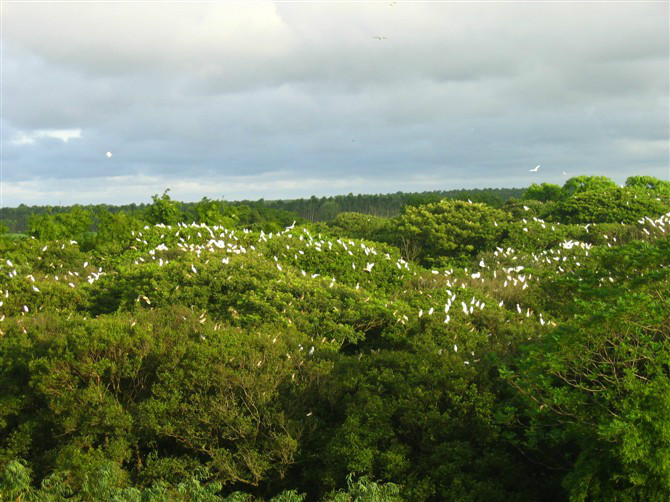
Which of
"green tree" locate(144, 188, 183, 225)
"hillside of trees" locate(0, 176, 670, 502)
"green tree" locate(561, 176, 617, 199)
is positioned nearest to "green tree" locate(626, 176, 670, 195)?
"green tree" locate(561, 176, 617, 199)

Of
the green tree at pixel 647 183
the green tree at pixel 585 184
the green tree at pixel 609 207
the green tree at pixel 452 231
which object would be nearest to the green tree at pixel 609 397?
the green tree at pixel 452 231

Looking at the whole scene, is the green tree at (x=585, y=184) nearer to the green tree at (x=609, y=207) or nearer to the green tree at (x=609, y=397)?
the green tree at (x=609, y=207)

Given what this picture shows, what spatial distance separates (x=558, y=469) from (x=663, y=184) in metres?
58.0

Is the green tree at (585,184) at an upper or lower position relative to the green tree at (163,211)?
upper

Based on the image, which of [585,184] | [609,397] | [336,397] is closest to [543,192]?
[585,184]

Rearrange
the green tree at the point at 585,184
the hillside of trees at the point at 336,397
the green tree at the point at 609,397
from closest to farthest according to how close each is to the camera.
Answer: the green tree at the point at 609,397, the hillside of trees at the point at 336,397, the green tree at the point at 585,184

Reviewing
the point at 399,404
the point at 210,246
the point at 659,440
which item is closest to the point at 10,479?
the point at 399,404

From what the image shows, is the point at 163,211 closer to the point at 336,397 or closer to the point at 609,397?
the point at 336,397

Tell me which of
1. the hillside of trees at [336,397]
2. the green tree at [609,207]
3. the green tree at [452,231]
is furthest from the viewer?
the green tree at [609,207]

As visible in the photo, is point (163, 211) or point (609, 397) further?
point (163, 211)

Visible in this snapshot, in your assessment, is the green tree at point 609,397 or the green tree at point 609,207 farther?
the green tree at point 609,207

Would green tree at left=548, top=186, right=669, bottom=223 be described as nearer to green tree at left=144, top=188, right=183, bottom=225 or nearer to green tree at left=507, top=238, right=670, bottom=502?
green tree at left=144, top=188, right=183, bottom=225

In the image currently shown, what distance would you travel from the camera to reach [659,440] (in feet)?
24.8

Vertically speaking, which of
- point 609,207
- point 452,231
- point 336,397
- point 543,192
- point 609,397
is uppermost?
point 543,192
